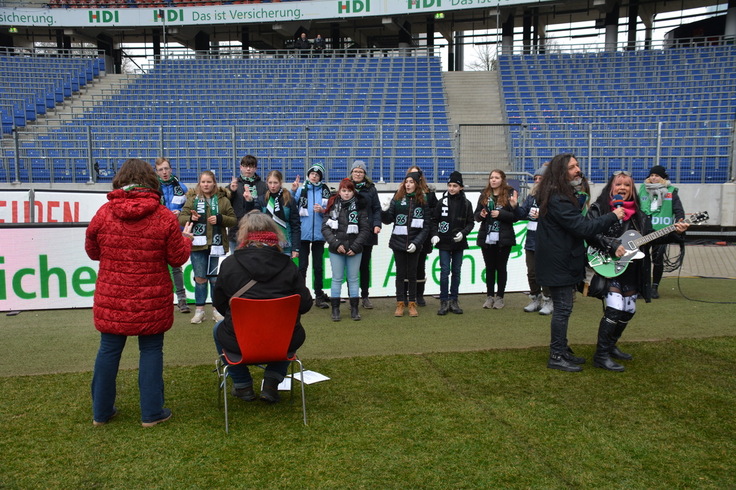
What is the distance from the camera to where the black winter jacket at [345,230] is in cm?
729

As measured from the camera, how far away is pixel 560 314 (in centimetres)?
532

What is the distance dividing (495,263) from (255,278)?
181 inches

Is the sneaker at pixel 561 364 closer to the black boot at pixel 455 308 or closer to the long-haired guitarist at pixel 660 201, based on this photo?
the black boot at pixel 455 308

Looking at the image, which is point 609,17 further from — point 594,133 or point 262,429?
point 262,429

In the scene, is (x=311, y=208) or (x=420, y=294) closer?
(x=311, y=208)

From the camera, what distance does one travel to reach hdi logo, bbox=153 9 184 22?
25.3 meters

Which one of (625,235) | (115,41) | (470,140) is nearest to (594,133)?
(470,140)

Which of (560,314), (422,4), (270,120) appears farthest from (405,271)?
(422,4)

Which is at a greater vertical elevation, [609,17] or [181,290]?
[609,17]

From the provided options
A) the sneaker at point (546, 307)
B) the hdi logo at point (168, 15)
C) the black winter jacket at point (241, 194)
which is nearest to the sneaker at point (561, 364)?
the sneaker at point (546, 307)

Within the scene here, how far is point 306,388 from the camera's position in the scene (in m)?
4.93

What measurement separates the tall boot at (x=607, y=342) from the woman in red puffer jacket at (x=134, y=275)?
3.55m

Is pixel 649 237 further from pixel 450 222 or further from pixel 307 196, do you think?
pixel 307 196

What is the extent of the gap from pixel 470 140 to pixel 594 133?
3.55 metres
